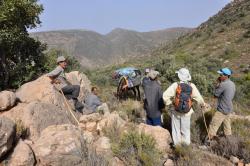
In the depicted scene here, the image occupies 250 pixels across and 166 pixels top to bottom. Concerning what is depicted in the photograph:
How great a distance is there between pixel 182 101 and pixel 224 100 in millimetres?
1374

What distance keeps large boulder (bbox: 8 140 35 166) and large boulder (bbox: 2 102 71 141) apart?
121cm

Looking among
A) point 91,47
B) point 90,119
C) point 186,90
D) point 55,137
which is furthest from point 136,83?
point 91,47

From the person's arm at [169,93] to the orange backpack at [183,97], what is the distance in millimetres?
181

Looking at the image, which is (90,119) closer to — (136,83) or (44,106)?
(44,106)

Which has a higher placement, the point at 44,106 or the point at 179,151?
the point at 44,106

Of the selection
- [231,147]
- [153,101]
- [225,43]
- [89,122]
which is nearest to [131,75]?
[153,101]

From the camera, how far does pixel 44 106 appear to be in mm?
8961

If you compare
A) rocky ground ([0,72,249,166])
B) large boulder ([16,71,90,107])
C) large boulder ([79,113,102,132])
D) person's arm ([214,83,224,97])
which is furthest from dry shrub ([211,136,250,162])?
large boulder ([16,71,90,107])

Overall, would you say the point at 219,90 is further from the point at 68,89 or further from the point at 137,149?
the point at 68,89

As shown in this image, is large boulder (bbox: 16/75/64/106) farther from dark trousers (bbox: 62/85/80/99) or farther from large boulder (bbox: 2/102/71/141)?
large boulder (bbox: 2/102/71/141)

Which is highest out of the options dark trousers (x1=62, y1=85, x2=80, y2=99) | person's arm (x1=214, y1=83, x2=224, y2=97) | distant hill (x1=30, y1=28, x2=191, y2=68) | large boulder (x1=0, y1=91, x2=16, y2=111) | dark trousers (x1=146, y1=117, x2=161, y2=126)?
→ person's arm (x1=214, y1=83, x2=224, y2=97)

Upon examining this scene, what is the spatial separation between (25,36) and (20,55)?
1013mm

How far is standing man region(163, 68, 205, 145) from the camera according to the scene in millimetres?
8055

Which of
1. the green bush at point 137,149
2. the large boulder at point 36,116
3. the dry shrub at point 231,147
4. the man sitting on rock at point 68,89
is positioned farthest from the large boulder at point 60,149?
the man sitting on rock at point 68,89
